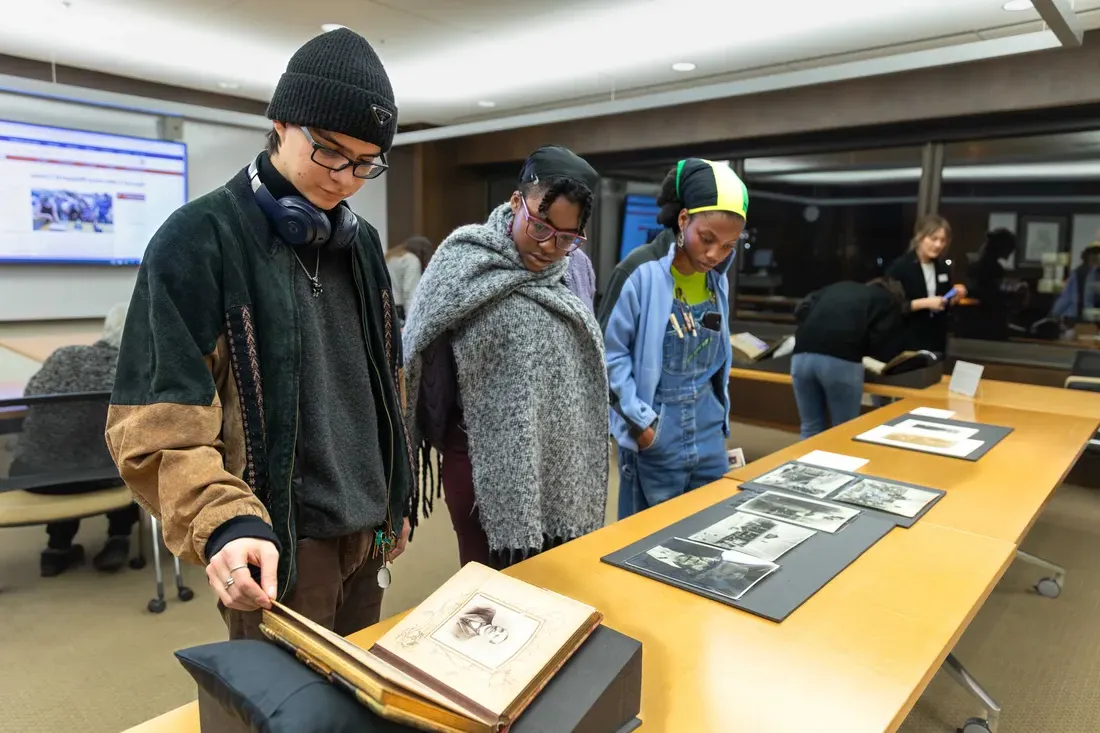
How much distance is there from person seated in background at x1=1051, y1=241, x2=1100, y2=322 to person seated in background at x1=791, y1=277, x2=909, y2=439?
61.4 inches

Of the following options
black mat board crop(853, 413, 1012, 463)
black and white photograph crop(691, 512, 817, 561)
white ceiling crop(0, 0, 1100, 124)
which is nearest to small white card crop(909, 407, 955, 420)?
black mat board crop(853, 413, 1012, 463)

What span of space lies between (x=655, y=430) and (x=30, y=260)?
16.0 feet

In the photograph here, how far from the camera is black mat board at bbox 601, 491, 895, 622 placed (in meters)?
1.11

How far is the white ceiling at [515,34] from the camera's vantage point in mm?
3439

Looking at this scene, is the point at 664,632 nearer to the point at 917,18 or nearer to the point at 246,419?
the point at 246,419

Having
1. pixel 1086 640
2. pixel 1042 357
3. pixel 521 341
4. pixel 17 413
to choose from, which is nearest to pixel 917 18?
pixel 1042 357

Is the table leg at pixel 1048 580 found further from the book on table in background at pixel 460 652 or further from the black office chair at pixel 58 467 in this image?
the black office chair at pixel 58 467

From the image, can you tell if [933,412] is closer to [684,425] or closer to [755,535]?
[684,425]

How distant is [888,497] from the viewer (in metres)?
1.60

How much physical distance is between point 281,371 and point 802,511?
1.08 m

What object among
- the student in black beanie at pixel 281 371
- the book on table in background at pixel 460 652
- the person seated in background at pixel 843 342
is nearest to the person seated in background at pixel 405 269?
the person seated in background at pixel 843 342

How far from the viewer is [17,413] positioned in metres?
2.30

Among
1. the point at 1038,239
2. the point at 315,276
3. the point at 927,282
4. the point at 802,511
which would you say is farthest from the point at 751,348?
the point at 315,276

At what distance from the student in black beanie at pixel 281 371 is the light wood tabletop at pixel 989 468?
3.39ft
